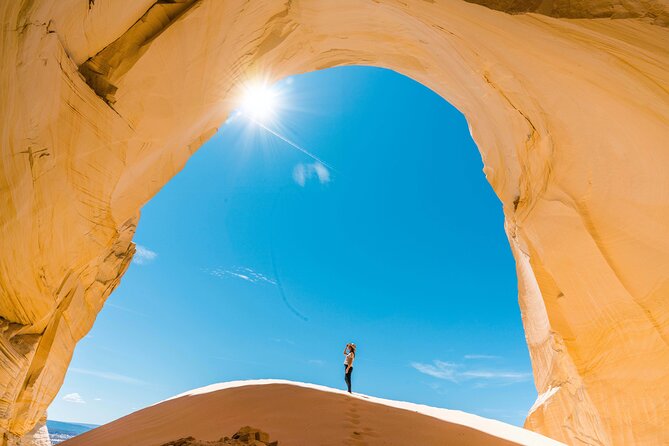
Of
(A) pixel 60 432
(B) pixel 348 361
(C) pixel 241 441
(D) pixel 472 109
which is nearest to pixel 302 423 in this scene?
(C) pixel 241 441

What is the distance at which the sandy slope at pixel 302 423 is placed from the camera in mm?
4871

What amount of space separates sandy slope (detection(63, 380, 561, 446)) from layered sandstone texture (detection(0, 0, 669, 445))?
1.40m

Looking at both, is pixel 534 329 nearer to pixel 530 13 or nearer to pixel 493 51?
pixel 493 51

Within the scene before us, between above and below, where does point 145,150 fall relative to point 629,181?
above

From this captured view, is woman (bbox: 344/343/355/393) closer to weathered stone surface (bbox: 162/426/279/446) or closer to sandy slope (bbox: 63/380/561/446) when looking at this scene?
sandy slope (bbox: 63/380/561/446)

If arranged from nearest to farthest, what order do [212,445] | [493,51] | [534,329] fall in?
1. [212,445]
2. [493,51]
3. [534,329]

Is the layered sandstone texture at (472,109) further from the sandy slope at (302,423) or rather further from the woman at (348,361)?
the woman at (348,361)

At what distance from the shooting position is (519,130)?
5.54 metres

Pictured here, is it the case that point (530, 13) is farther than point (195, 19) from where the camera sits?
No

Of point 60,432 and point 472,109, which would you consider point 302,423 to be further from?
point 60,432

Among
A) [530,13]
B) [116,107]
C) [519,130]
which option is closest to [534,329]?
[519,130]

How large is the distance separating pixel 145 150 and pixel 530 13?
5.71m

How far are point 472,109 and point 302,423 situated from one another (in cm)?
662

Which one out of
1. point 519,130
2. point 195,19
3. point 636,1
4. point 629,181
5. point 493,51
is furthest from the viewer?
point 519,130
